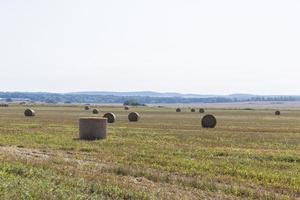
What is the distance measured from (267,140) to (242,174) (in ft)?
51.2

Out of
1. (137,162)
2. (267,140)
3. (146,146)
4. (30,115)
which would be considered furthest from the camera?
(30,115)

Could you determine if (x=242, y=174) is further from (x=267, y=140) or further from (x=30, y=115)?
(x=30, y=115)

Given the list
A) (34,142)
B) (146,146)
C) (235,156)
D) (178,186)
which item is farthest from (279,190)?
(34,142)

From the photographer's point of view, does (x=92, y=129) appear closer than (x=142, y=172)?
No

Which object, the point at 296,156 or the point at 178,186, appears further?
the point at 296,156

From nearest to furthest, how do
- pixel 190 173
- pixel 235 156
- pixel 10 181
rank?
pixel 10 181 → pixel 190 173 → pixel 235 156

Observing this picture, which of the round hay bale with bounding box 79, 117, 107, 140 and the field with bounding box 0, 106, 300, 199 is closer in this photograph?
the field with bounding box 0, 106, 300, 199

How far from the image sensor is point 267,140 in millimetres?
31922

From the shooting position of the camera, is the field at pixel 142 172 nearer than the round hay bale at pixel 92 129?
Yes

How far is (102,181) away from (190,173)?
138 inches

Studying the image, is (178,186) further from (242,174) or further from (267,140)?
(267,140)

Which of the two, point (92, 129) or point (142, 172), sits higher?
point (92, 129)

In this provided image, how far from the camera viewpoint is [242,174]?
16.8 m

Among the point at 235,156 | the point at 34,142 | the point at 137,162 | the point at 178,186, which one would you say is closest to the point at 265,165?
the point at 235,156
